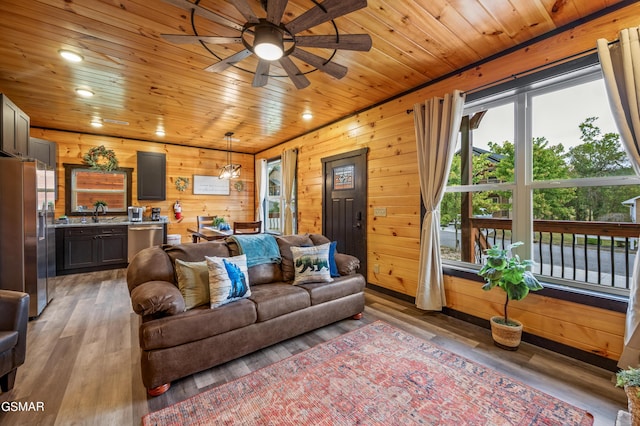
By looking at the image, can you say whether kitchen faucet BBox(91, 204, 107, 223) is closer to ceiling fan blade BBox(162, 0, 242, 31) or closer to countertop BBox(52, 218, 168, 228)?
countertop BBox(52, 218, 168, 228)

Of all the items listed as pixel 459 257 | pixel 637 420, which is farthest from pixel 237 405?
pixel 459 257

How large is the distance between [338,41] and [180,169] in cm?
562

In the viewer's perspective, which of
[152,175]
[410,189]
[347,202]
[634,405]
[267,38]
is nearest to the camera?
[634,405]

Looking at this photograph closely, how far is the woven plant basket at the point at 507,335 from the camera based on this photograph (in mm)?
2361

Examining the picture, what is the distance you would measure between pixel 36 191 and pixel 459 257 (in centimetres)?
478

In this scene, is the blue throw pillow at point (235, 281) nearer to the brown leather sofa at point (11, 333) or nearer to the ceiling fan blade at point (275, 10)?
the brown leather sofa at point (11, 333)

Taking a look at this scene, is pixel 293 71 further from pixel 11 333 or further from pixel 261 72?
pixel 11 333

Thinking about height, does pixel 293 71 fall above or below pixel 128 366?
above

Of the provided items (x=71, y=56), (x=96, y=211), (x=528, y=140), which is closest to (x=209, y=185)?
(x=96, y=211)

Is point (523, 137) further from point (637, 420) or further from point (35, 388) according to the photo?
point (35, 388)

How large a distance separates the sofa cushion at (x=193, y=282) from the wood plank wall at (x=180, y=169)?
4.51 meters

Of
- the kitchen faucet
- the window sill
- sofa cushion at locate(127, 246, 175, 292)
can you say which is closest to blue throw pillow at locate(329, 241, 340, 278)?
sofa cushion at locate(127, 246, 175, 292)

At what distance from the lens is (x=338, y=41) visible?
180cm

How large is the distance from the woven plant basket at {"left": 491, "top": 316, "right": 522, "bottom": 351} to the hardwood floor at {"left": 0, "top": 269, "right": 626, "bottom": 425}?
7cm
